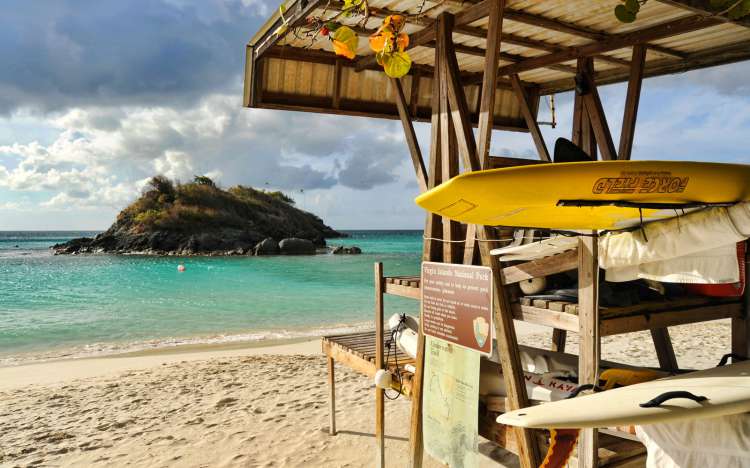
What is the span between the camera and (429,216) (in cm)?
479

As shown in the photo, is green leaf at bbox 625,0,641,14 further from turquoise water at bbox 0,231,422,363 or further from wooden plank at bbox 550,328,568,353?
turquoise water at bbox 0,231,422,363

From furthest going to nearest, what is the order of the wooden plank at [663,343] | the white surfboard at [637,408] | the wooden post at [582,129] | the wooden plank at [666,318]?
the wooden post at [582,129]
the wooden plank at [663,343]
the wooden plank at [666,318]
the white surfboard at [637,408]

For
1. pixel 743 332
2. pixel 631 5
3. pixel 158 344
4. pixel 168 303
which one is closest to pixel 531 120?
pixel 743 332

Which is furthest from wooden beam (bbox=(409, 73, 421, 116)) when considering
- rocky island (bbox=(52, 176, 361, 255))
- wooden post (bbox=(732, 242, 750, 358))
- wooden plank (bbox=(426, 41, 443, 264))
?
rocky island (bbox=(52, 176, 361, 255))

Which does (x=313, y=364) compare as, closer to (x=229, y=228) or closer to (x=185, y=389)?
(x=185, y=389)

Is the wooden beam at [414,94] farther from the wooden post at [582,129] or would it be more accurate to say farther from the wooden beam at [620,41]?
the wooden post at [582,129]

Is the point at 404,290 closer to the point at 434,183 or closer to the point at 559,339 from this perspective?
the point at 434,183

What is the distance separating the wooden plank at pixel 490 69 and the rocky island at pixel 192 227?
48138mm

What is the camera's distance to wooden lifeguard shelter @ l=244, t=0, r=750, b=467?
361 cm

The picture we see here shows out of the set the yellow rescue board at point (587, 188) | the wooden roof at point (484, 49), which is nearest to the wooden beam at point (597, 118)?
the wooden roof at point (484, 49)

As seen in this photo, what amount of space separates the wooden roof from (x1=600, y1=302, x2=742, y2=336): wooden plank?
6.49ft

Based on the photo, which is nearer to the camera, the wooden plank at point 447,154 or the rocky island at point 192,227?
the wooden plank at point 447,154

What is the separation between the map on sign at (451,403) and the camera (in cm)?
416

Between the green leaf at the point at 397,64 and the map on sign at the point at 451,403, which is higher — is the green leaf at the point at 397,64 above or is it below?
above
